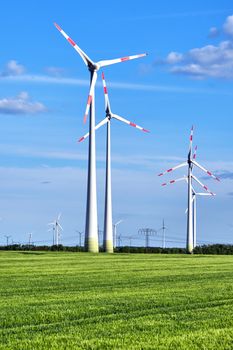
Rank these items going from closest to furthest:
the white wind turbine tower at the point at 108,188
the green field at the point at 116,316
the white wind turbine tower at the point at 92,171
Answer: the green field at the point at 116,316 → the white wind turbine tower at the point at 92,171 → the white wind turbine tower at the point at 108,188

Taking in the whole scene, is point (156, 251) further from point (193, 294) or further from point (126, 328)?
point (126, 328)

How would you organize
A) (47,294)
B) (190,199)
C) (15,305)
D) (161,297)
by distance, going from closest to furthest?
(15,305) < (161,297) < (47,294) < (190,199)

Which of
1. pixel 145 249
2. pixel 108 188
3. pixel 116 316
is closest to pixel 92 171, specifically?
pixel 108 188

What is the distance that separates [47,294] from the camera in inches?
987

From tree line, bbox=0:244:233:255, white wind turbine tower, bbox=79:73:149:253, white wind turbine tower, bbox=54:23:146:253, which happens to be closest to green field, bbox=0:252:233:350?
white wind turbine tower, bbox=54:23:146:253

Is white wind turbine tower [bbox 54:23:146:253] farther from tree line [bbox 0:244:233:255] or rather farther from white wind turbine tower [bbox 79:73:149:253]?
tree line [bbox 0:244:233:255]

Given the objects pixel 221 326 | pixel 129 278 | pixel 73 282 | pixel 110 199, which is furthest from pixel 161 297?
pixel 110 199

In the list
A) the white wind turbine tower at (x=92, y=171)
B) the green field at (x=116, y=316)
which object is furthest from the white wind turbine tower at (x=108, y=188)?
the green field at (x=116, y=316)

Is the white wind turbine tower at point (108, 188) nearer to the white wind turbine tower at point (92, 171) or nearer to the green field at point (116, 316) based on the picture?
the white wind turbine tower at point (92, 171)

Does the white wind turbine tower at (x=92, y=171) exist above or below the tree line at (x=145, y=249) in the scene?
above

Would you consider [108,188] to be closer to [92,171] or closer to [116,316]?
[92,171]

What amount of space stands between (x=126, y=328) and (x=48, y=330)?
154 centimetres

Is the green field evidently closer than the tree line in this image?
Yes

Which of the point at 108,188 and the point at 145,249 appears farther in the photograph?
the point at 145,249
